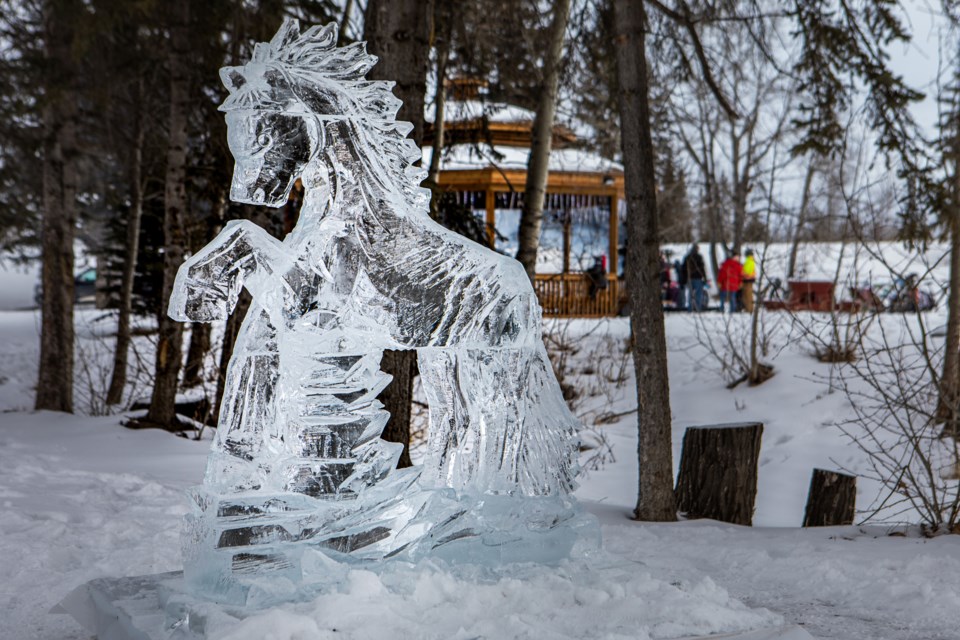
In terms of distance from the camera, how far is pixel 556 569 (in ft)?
10.5

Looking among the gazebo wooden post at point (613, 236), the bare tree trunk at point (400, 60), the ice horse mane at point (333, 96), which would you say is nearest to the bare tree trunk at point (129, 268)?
the bare tree trunk at point (400, 60)

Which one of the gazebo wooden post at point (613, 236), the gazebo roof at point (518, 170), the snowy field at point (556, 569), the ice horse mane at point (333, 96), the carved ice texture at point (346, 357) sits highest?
the gazebo roof at point (518, 170)

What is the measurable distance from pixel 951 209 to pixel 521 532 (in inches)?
170

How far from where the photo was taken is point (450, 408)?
3355 mm

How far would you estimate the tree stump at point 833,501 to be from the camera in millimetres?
5571

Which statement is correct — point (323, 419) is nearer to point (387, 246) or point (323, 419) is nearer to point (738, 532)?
point (387, 246)

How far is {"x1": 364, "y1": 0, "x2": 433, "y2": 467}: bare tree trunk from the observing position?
491cm

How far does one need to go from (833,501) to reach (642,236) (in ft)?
6.98

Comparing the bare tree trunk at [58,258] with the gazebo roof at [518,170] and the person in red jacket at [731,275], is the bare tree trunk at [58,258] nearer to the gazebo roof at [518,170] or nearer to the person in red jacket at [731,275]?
the gazebo roof at [518,170]

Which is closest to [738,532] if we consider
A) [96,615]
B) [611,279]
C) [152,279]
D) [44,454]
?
[96,615]

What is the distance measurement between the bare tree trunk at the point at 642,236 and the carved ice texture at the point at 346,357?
1.75 metres

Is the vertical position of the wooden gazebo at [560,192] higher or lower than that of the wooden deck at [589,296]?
higher

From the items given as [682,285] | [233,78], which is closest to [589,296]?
[682,285]

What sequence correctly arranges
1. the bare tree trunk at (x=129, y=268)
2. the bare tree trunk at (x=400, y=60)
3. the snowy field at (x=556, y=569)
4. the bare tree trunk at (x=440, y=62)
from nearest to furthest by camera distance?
1. the snowy field at (x=556, y=569)
2. the bare tree trunk at (x=400, y=60)
3. the bare tree trunk at (x=440, y=62)
4. the bare tree trunk at (x=129, y=268)
